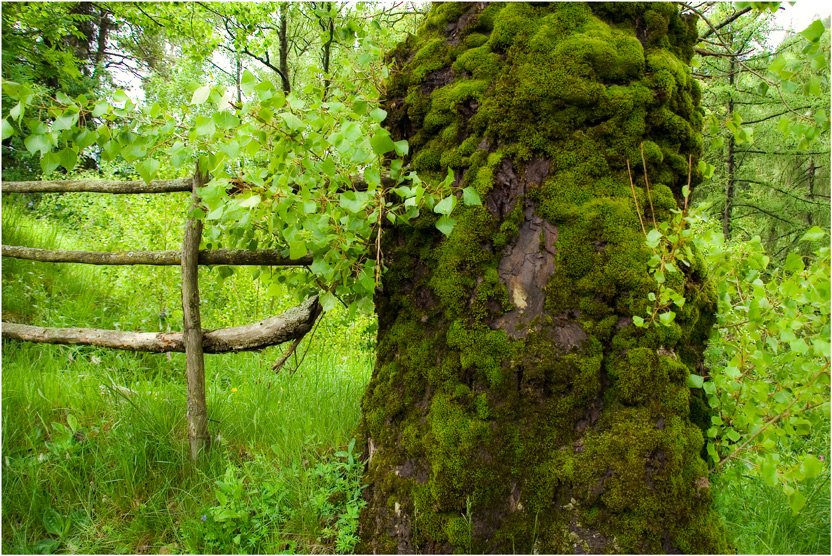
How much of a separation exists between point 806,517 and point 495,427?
5.94 ft

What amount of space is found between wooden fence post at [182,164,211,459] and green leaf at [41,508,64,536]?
61 centimetres

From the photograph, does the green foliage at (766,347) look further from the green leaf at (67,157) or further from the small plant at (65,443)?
the small plant at (65,443)

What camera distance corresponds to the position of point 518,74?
6.97ft

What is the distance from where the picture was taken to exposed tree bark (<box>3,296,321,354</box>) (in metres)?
2.61

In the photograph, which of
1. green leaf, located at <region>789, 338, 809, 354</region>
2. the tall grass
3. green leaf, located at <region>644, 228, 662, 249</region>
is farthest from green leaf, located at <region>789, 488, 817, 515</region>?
the tall grass

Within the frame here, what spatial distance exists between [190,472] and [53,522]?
23.2 inches

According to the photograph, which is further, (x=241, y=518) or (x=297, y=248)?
(x=241, y=518)

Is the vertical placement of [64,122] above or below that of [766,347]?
above

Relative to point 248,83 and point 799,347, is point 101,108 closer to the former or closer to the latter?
point 248,83

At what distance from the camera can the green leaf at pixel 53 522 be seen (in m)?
2.22

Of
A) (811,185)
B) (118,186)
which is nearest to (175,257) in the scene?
(118,186)

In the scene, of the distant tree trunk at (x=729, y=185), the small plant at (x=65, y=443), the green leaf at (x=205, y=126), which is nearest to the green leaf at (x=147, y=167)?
the green leaf at (x=205, y=126)

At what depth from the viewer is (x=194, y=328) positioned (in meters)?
2.72

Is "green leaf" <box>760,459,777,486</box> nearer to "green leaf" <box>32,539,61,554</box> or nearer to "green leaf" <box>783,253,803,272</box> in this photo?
"green leaf" <box>783,253,803,272</box>
